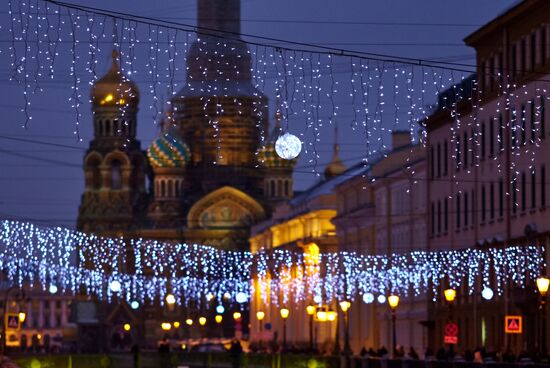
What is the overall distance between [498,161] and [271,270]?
243 feet

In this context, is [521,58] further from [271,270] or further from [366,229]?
[271,270]

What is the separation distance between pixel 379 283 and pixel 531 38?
3317 cm

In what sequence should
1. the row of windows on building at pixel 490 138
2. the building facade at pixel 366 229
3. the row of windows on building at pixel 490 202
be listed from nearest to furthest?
1. the row of windows on building at pixel 490 138
2. the row of windows on building at pixel 490 202
3. the building facade at pixel 366 229

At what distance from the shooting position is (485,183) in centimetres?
8494

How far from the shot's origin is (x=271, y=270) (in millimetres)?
155125

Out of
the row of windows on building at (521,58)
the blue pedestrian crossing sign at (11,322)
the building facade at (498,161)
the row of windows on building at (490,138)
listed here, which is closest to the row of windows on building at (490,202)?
the building facade at (498,161)

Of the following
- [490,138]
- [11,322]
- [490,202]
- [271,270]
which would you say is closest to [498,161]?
[490,138]

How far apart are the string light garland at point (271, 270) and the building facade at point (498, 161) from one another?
2.46 ft

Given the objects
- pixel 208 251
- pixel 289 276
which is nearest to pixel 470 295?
pixel 289 276

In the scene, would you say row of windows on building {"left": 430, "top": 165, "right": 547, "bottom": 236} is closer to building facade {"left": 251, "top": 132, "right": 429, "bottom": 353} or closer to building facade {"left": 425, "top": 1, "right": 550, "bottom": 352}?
building facade {"left": 425, "top": 1, "right": 550, "bottom": 352}

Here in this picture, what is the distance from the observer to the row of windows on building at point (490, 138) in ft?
250

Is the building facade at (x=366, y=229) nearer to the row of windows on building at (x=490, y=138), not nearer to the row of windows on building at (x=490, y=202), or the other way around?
the row of windows on building at (x=490, y=138)

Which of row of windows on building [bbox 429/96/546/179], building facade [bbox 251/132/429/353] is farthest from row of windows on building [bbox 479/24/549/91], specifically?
building facade [bbox 251/132/429/353]

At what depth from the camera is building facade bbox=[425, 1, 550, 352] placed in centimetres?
7575
